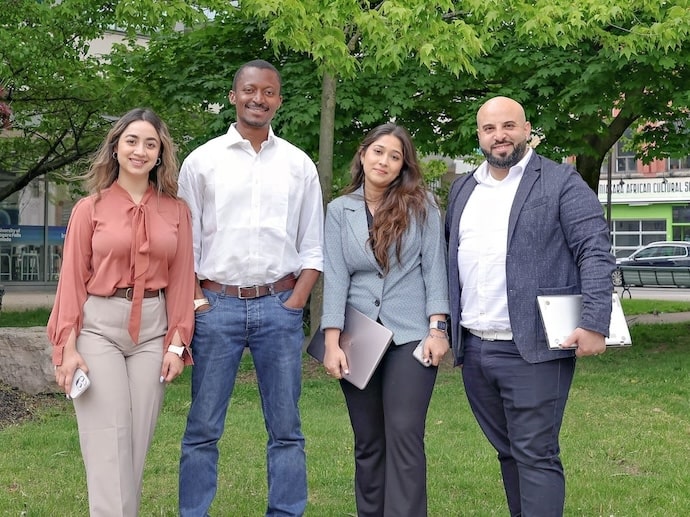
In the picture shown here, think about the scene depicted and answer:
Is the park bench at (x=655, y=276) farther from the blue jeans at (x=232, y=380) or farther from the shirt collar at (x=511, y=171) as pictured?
the blue jeans at (x=232, y=380)

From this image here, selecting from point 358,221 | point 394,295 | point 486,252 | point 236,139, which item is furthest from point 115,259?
point 486,252

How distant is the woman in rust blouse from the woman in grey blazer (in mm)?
718

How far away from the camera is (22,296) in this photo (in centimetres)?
2578

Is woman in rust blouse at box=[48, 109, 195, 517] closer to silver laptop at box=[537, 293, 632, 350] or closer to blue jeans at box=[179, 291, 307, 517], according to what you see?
blue jeans at box=[179, 291, 307, 517]

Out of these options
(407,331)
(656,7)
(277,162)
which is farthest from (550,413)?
(656,7)

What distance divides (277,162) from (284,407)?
117cm

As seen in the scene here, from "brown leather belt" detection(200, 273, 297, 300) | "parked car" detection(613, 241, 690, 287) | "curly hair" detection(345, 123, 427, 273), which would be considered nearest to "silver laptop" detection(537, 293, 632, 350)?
"curly hair" detection(345, 123, 427, 273)

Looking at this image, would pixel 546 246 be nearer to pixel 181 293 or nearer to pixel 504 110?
pixel 504 110

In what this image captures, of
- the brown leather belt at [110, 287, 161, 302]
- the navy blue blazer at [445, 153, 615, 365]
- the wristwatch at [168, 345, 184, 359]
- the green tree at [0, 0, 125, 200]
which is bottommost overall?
the wristwatch at [168, 345, 184, 359]

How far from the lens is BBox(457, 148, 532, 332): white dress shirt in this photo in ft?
13.0

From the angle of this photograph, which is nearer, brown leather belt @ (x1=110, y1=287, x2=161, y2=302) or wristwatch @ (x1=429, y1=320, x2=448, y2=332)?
brown leather belt @ (x1=110, y1=287, x2=161, y2=302)

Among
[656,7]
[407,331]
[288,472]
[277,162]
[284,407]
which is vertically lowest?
[288,472]

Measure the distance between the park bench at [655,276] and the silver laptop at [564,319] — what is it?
2093cm

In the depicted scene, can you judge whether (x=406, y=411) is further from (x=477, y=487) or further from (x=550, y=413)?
(x=477, y=487)
